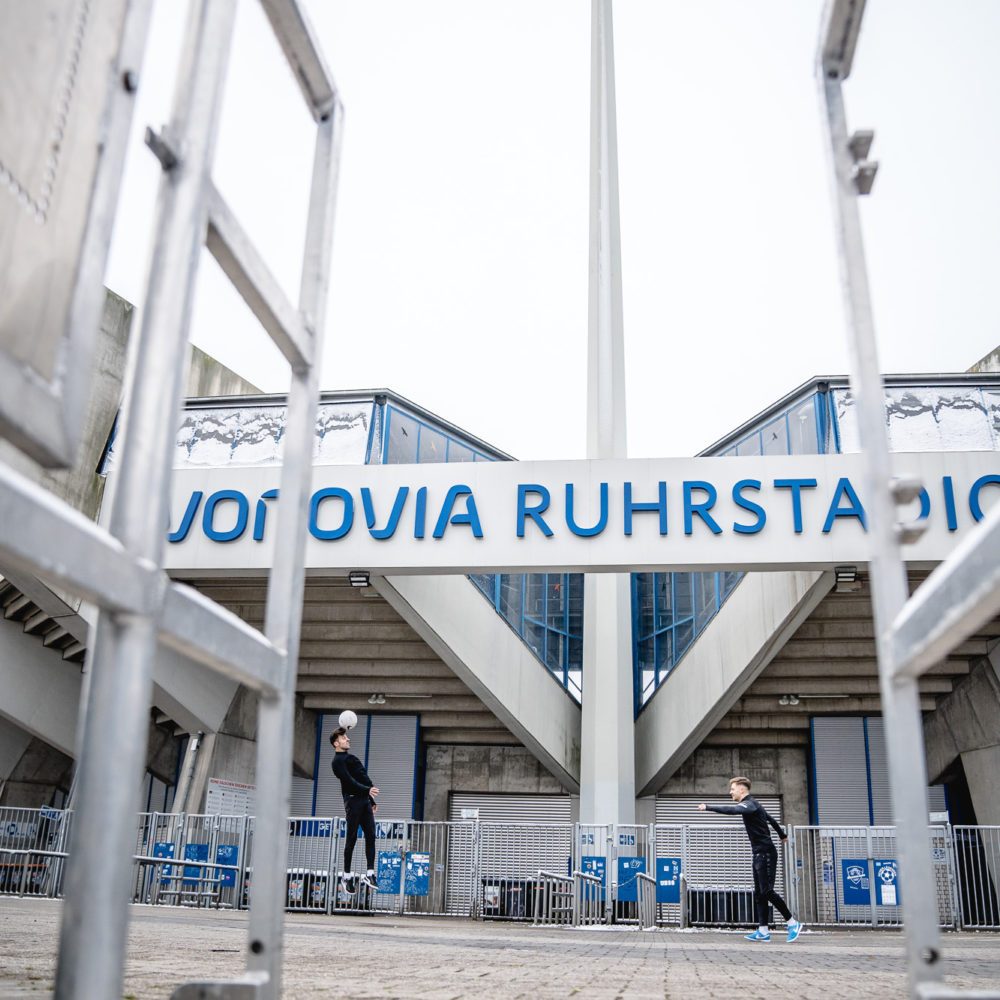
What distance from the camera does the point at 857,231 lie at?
7.46ft

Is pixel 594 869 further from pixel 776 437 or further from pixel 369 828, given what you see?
pixel 776 437

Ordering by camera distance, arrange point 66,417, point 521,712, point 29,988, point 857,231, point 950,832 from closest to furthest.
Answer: point 66,417, point 857,231, point 29,988, point 950,832, point 521,712

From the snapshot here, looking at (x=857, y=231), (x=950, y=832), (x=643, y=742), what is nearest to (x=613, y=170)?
(x=643, y=742)

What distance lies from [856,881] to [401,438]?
37.9 feet

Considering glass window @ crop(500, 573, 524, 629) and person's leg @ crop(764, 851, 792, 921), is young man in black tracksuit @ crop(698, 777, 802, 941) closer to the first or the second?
person's leg @ crop(764, 851, 792, 921)

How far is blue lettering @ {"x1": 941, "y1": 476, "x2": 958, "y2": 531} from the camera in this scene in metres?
14.9

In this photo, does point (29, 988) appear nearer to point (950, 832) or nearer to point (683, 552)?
point (683, 552)

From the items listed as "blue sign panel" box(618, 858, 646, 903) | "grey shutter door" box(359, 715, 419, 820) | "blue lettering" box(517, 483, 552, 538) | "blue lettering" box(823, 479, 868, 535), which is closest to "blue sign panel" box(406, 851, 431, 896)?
"blue sign panel" box(618, 858, 646, 903)

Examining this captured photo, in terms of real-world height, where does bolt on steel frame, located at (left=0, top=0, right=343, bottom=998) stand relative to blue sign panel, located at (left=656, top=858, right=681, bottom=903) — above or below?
above

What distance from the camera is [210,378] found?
24.5 m

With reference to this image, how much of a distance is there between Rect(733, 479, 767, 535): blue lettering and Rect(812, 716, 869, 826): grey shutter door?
34.7 ft

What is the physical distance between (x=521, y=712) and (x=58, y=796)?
12.3m

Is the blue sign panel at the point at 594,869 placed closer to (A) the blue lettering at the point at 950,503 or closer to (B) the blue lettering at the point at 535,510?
(B) the blue lettering at the point at 535,510

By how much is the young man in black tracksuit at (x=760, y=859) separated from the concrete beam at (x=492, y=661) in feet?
25.0
